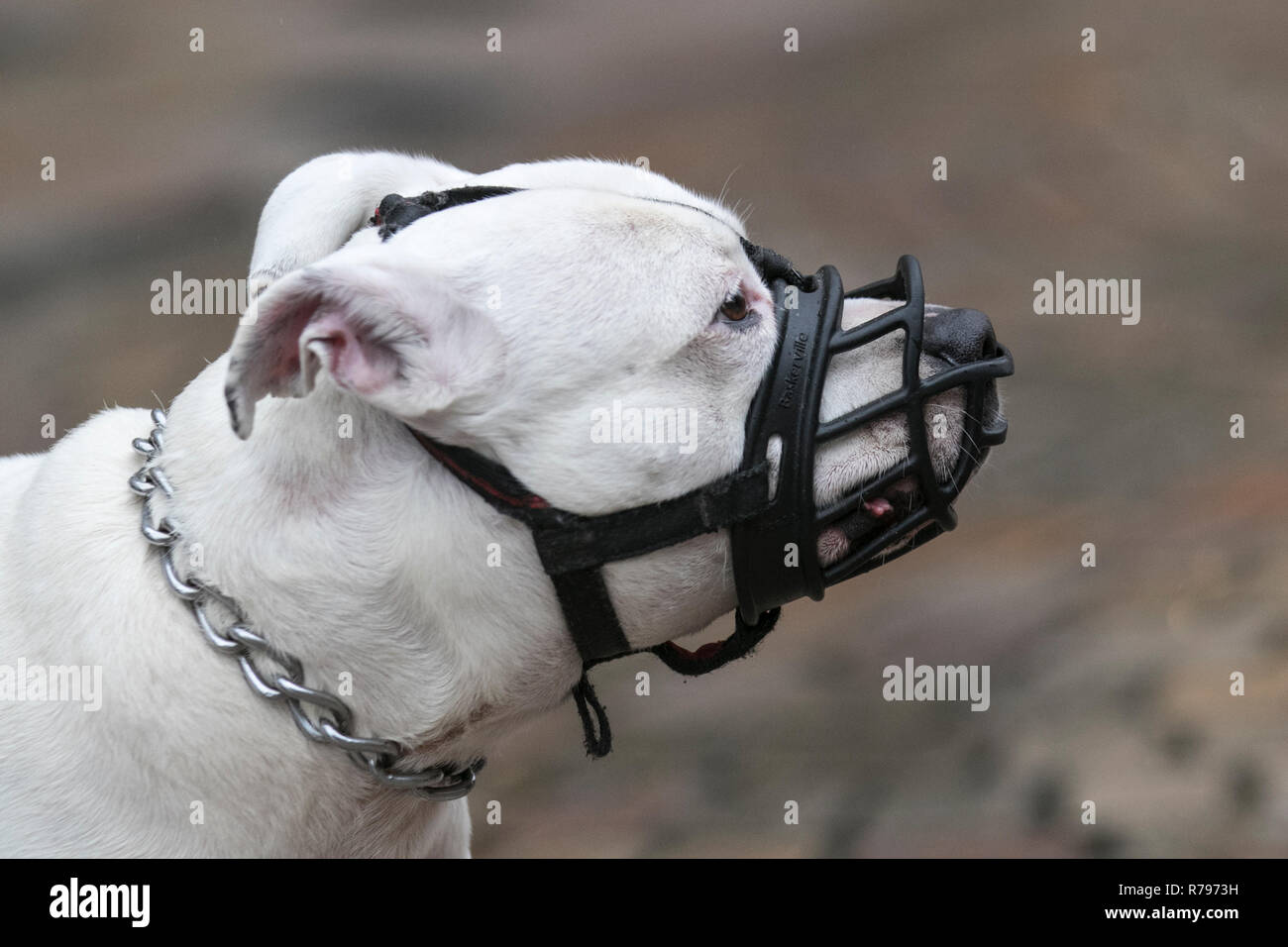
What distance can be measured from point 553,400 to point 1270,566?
13.1 feet

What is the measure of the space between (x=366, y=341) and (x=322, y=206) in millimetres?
567

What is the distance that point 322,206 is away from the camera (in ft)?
7.33

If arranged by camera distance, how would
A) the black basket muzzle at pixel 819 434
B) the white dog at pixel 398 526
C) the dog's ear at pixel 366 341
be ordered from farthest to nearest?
the black basket muzzle at pixel 819 434 → the white dog at pixel 398 526 → the dog's ear at pixel 366 341

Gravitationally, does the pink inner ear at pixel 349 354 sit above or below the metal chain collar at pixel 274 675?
above

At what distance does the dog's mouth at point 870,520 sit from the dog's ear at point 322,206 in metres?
0.95

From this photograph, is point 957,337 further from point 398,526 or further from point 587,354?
point 398,526

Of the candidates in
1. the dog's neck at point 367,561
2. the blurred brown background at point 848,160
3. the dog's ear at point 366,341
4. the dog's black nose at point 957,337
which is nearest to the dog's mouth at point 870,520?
the dog's black nose at point 957,337

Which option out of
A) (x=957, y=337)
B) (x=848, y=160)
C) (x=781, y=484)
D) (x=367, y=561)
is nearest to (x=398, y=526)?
(x=367, y=561)

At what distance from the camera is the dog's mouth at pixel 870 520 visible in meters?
2.07

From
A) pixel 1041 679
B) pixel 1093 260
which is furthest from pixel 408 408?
pixel 1093 260

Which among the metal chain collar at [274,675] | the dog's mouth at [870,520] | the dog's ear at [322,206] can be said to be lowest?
the metal chain collar at [274,675]

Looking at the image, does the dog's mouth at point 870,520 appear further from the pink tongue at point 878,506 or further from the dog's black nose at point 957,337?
the dog's black nose at point 957,337

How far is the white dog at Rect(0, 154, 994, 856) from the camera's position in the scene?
6.08 ft

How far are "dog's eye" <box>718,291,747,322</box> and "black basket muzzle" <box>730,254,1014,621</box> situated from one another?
2.6 inches
